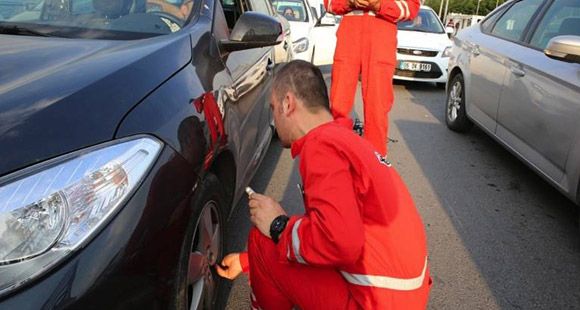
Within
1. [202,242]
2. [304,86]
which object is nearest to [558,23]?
[304,86]

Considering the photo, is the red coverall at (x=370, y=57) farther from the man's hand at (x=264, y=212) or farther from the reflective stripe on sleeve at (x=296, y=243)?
the reflective stripe on sleeve at (x=296, y=243)

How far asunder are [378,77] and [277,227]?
242cm

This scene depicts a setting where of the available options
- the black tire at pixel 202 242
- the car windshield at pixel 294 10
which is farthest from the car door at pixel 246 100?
the car windshield at pixel 294 10

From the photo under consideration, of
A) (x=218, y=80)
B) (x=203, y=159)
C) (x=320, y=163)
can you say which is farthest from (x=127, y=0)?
(x=320, y=163)

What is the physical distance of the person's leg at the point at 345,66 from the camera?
151 inches

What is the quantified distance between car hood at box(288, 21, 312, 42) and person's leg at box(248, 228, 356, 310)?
20.4 feet

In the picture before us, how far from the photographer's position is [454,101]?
19.2 feet

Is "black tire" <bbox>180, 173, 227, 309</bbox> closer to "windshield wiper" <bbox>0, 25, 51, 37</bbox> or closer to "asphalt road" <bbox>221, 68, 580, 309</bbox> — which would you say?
"asphalt road" <bbox>221, 68, 580, 309</bbox>

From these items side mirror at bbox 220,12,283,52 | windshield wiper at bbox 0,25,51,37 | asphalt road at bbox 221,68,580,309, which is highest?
windshield wiper at bbox 0,25,51,37

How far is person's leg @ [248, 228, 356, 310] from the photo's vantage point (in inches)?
63.2

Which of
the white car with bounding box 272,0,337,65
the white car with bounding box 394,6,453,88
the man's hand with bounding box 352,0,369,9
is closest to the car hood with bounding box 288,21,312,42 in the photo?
the white car with bounding box 272,0,337,65

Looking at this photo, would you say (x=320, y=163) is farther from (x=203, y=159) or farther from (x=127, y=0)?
(x=127, y=0)

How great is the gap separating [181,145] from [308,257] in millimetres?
526

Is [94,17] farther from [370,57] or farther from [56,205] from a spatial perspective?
[370,57]
